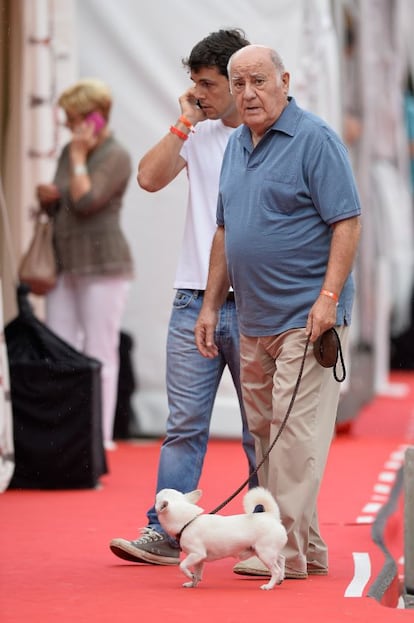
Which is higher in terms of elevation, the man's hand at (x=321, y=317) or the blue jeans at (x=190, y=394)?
the man's hand at (x=321, y=317)

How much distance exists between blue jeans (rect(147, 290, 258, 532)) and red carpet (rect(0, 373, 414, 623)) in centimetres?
37

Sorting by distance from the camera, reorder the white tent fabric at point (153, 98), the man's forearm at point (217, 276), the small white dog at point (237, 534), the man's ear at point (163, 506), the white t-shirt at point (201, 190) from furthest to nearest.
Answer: the white tent fabric at point (153, 98), the white t-shirt at point (201, 190), the man's forearm at point (217, 276), the man's ear at point (163, 506), the small white dog at point (237, 534)

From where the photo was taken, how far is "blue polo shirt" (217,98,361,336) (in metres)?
5.17

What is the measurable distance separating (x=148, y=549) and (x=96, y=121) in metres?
4.15

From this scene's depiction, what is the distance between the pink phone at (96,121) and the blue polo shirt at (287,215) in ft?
13.1

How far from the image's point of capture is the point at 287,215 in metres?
5.23

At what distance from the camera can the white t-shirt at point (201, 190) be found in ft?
19.2

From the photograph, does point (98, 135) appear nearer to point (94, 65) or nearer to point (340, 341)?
point (94, 65)

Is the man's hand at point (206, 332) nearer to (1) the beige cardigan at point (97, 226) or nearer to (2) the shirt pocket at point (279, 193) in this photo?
(2) the shirt pocket at point (279, 193)

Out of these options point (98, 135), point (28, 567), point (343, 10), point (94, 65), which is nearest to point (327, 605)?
point (28, 567)

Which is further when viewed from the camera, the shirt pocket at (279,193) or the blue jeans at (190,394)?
the blue jeans at (190,394)

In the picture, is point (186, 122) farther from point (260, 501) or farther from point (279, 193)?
point (260, 501)

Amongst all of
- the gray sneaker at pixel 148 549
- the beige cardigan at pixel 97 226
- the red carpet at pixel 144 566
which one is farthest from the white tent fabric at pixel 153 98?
the gray sneaker at pixel 148 549

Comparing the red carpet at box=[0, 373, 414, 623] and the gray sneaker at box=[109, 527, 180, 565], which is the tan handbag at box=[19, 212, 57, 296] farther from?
the gray sneaker at box=[109, 527, 180, 565]
